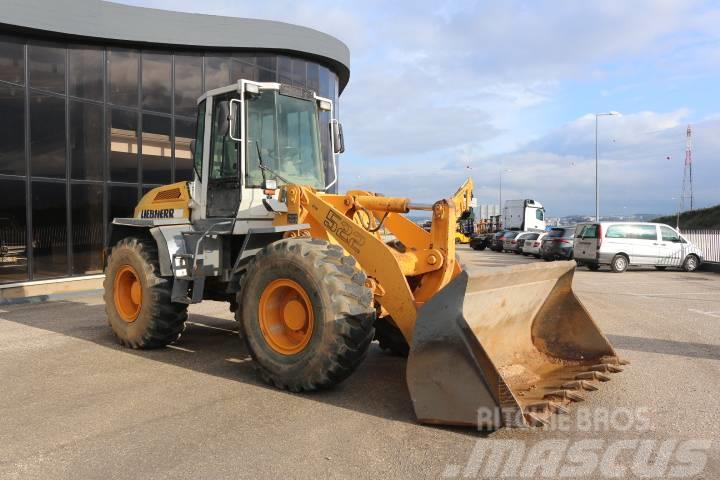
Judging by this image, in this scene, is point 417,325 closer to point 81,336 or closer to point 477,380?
point 477,380

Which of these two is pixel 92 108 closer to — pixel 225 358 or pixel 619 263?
pixel 225 358

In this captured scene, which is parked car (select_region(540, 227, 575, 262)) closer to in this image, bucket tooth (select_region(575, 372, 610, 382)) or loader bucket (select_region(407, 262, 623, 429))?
loader bucket (select_region(407, 262, 623, 429))

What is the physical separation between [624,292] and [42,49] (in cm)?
1527

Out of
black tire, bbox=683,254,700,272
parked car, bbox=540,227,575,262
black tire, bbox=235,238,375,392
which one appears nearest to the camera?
black tire, bbox=235,238,375,392

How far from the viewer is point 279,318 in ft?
18.2

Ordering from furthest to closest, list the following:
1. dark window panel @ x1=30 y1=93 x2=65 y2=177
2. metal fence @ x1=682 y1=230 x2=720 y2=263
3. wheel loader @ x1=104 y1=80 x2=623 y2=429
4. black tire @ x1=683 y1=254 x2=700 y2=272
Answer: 1. metal fence @ x1=682 y1=230 x2=720 y2=263
2. black tire @ x1=683 y1=254 x2=700 y2=272
3. dark window panel @ x1=30 y1=93 x2=65 y2=177
4. wheel loader @ x1=104 y1=80 x2=623 y2=429

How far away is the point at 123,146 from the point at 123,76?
1.92 metres

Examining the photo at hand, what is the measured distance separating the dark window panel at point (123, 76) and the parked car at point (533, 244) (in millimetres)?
19279

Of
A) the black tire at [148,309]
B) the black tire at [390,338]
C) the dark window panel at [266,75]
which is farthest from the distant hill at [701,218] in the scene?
the black tire at [148,309]

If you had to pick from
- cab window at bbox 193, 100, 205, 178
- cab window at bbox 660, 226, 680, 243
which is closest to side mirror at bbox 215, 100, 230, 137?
cab window at bbox 193, 100, 205, 178

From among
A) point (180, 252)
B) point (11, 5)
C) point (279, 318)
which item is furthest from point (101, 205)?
point (279, 318)

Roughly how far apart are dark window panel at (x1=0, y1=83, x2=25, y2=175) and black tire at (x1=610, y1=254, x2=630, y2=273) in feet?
59.3

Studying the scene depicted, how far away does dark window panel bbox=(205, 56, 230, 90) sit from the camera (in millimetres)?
17766

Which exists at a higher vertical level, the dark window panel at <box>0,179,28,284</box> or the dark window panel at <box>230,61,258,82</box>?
the dark window panel at <box>230,61,258,82</box>
